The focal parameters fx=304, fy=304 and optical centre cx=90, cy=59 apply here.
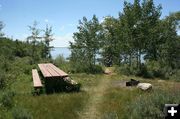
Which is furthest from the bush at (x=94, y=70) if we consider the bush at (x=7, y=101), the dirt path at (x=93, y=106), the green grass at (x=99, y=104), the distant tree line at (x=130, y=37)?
the bush at (x=7, y=101)

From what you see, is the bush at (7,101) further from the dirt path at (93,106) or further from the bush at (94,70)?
the bush at (94,70)

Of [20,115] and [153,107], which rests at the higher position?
[153,107]

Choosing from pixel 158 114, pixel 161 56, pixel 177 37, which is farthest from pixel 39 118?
pixel 177 37

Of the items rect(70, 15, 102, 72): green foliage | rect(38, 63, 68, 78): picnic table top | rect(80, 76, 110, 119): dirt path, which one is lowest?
rect(80, 76, 110, 119): dirt path

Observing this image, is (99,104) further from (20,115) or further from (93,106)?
(20,115)

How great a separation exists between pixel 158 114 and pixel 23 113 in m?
3.69

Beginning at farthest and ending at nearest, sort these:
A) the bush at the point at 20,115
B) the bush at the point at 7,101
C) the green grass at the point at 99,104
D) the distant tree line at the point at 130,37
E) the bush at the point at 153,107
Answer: the distant tree line at the point at 130,37, the bush at the point at 7,101, the green grass at the point at 99,104, the bush at the point at 20,115, the bush at the point at 153,107

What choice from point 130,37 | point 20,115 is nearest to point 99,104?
point 20,115

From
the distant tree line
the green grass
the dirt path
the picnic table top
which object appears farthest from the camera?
the distant tree line

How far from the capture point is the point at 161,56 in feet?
122

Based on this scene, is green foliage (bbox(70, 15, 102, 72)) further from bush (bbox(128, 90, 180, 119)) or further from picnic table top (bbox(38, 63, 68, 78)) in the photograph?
bush (bbox(128, 90, 180, 119))

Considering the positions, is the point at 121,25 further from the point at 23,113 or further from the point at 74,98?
the point at 23,113

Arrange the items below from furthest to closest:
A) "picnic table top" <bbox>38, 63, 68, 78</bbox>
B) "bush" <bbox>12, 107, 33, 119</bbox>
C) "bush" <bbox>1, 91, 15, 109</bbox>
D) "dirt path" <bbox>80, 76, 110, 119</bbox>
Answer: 1. "picnic table top" <bbox>38, 63, 68, 78</bbox>
2. "bush" <bbox>1, 91, 15, 109</bbox>
3. "dirt path" <bbox>80, 76, 110, 119</bbox>
4. "bush" <bbox>12, 107, 33, 119</bbox>

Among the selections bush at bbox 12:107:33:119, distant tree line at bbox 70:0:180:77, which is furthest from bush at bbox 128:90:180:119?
distant tree line at bbox 70:0:180:77
